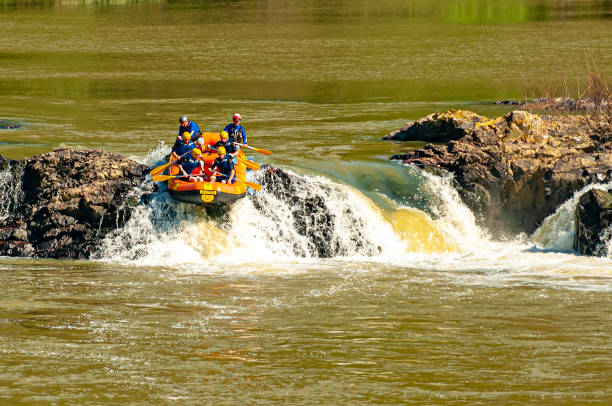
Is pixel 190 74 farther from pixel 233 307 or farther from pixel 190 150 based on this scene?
pixel 233 307

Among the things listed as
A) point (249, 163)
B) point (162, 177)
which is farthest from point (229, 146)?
point (162, 177)

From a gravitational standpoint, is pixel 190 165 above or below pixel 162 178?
above

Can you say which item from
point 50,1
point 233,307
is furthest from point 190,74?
point 50,1

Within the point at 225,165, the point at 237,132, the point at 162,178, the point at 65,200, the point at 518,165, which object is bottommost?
the point at 65,200

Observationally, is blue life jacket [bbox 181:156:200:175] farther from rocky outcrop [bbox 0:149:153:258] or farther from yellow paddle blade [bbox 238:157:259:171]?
yellow paddle blade [bbox 238:157:259:171]

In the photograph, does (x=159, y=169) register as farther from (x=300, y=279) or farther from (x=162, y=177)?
(x=300, y=279)

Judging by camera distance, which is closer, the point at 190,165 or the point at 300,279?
the point at 300,279

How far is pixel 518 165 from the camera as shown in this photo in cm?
2705

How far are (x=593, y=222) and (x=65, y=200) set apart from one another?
38.6ft

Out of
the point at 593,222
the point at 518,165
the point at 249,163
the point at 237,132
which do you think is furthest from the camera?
the point at 518,165

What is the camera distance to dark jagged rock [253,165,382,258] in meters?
23.9

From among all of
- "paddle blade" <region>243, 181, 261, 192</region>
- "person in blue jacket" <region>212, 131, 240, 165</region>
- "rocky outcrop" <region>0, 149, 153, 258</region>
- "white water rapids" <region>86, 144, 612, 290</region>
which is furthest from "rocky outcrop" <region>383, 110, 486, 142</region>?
"rocky outcrop" <region>0, 149, 153, 258</region>

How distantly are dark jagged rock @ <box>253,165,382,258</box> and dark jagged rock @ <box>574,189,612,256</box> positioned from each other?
4.53 metres

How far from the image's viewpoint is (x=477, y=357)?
14930 mm
